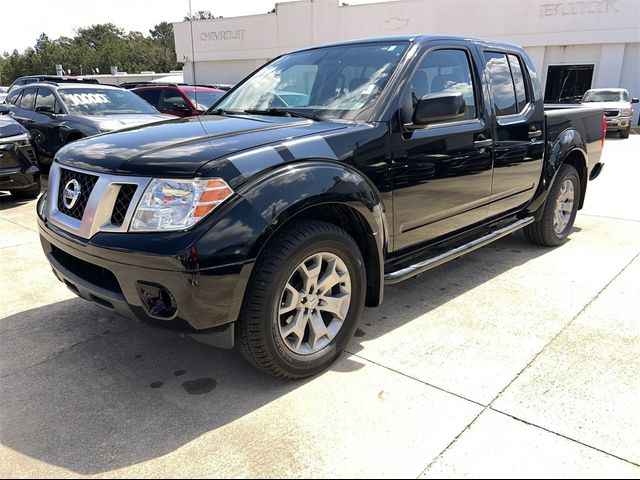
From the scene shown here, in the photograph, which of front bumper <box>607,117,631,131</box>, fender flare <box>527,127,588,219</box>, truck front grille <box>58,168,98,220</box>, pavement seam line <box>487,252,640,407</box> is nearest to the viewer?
truck front grille <box>58,168,98,220</box>

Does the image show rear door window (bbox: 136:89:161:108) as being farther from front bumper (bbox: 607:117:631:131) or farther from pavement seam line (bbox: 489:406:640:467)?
front bumper (bbox: 607:117:631:131)

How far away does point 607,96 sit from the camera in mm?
19391

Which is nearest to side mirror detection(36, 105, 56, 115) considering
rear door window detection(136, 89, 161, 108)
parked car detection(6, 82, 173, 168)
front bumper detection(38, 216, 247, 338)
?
parked car detection(6, 82, 173, 168)

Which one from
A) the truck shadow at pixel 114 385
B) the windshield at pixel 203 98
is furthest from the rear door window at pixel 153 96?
the truck shadow at pixel 114 385

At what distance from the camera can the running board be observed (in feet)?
10.7

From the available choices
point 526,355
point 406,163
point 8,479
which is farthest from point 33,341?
point 526,355

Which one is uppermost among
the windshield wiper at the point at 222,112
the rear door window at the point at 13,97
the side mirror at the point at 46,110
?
the windshield wiper at the point at 222,112

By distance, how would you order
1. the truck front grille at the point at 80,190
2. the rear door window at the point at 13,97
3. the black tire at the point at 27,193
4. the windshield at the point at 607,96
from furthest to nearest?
the windshield at the point at 607,96
the rear door window at the point at 13,97
the black tire at the point at 27,193
the truck front grille at the point at 80,190

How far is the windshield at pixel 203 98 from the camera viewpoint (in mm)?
11723

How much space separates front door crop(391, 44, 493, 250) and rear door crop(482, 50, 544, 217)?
19 centimetres

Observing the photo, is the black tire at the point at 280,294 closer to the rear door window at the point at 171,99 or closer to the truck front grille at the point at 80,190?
the truck front grille at the point at 80,190

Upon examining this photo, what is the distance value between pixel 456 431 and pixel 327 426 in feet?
1.96

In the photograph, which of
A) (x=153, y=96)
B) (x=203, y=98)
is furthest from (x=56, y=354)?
(x=153, y=96)

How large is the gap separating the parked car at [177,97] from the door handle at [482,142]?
864 centimetres
